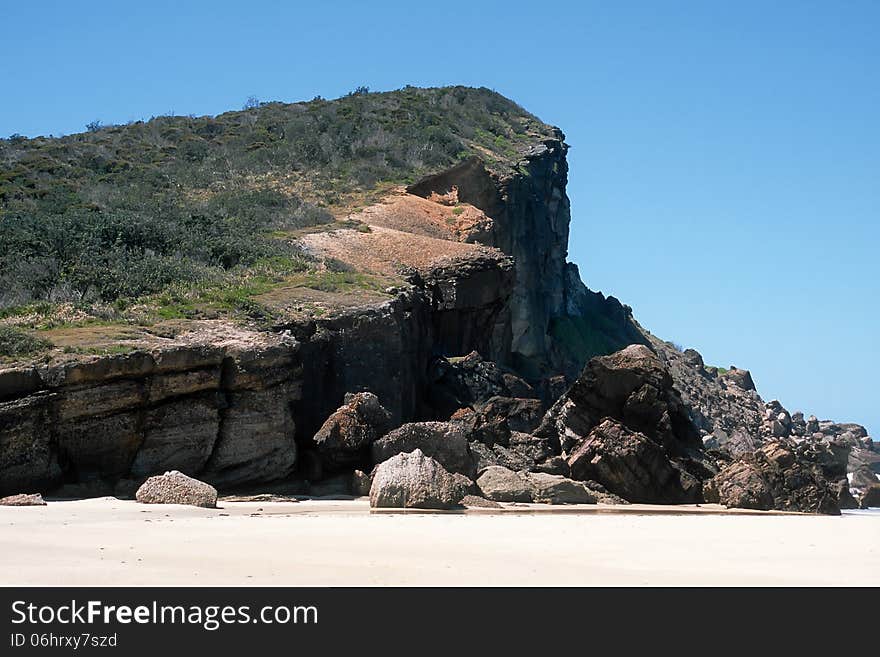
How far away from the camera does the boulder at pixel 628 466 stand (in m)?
21.3

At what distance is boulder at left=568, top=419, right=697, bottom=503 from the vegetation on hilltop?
9073mm

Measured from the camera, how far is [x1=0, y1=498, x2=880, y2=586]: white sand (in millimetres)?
8328

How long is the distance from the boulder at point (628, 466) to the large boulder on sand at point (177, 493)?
25.0 ft

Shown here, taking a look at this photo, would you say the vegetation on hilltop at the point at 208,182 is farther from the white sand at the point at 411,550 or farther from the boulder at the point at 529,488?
the white sand at the point at 411,550

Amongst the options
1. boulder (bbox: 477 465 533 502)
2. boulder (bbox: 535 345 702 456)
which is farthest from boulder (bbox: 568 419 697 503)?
boulder (bbox: 477 465 533 502)

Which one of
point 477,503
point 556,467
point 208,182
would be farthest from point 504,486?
point 208,182

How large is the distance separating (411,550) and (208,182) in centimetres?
3649

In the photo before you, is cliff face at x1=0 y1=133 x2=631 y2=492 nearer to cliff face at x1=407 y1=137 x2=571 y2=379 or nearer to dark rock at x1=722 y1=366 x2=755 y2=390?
cliff face at x1=407 y1=137 x2=571 y2=379

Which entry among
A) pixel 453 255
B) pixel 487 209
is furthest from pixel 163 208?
pixel 487 209

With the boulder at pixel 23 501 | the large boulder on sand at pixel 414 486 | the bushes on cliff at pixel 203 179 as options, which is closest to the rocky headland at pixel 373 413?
the large boulder on sand at pixel 414 486

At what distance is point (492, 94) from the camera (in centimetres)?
7406

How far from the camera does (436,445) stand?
795 inches

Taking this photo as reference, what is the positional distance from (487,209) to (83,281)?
71.9ft

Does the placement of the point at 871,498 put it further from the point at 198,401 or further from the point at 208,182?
the point at 208,182
